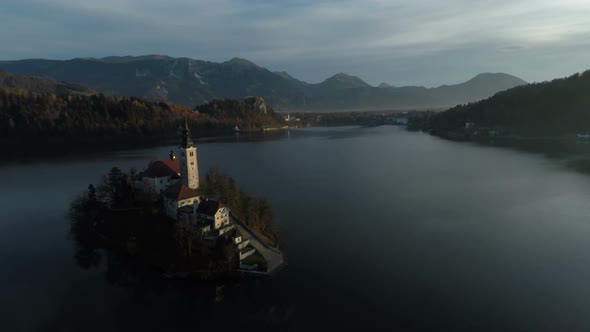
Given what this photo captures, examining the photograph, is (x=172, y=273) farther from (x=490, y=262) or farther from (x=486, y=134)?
(x=486, y=134)

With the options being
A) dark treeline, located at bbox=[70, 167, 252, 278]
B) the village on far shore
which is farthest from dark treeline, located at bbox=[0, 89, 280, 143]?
the village on far shore

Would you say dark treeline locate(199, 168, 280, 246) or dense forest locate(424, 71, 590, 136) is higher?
dense forest locate(424, 71, 590, 136)

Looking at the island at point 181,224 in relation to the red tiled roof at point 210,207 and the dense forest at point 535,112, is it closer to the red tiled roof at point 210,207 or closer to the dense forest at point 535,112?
the red tiled roof at point 210,207

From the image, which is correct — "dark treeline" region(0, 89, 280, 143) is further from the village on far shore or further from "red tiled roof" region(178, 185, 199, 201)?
"red tiled roof" region(178, 185, 199, 201)

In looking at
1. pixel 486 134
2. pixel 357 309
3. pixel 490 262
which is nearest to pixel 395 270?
pixel 357 309

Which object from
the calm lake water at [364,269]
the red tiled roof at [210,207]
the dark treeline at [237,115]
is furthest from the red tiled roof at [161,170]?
the dark treeline at [237,115]

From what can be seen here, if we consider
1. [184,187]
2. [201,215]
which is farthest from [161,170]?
[201,215]
